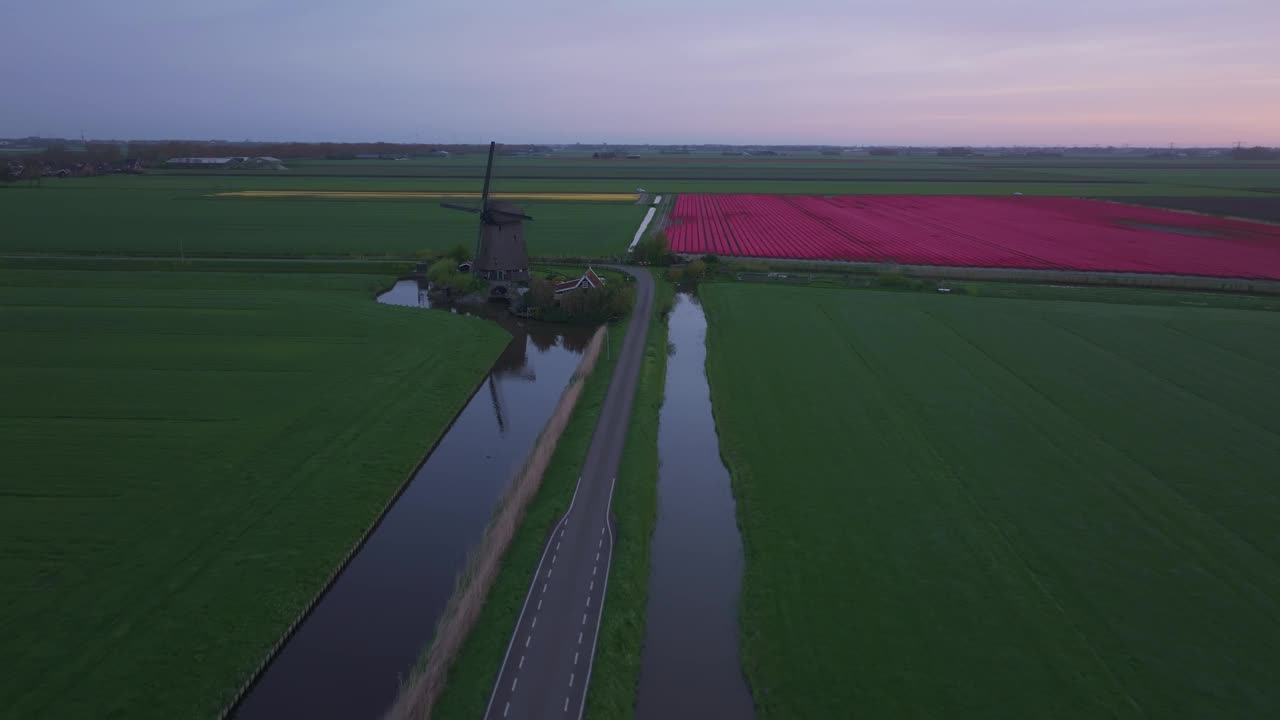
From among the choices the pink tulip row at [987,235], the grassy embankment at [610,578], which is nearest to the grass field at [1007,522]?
the grassy embankment at [610,578]

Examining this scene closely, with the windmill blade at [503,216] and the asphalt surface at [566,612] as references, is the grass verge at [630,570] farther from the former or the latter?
the windmill blade at [503,216]

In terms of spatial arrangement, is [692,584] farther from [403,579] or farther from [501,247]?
[501,247]

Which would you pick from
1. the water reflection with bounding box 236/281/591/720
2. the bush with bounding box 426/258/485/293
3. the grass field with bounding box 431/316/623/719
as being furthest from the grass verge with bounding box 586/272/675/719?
the bush with bounding box 426/258/485/293

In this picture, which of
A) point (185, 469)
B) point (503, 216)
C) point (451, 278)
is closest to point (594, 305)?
point (503, 216)

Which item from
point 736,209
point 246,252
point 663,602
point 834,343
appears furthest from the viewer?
point 736,209

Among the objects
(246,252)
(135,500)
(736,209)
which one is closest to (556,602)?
(135,500)

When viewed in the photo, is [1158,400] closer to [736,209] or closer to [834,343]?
[834,343]
